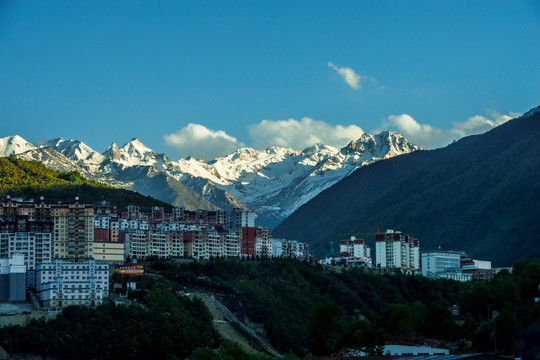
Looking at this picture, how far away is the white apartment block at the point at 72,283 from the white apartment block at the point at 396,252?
→ 69.1 metres

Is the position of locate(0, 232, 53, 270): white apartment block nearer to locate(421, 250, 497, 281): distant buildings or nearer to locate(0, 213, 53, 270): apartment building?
locate(0, 213, 53, 270): apartment building

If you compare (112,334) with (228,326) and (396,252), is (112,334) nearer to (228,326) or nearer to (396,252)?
(228,326)

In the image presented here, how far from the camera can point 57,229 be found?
10656 cm

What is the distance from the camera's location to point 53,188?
5719 inches

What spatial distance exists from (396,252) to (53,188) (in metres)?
50.4

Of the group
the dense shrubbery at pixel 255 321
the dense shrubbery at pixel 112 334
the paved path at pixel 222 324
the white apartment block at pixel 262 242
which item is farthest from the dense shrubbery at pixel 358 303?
the white apartment block at pixel 262 242

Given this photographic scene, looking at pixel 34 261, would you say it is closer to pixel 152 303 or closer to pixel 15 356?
pixel 152 303

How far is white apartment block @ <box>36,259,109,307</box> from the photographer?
87.2 meters

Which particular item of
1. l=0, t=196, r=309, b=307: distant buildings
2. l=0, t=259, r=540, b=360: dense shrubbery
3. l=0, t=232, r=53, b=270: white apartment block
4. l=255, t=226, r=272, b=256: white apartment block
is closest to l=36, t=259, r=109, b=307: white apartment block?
l=0, t=196, r=309, b=307: distant buildings

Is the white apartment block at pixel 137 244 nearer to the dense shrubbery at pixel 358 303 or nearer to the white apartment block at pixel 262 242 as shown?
the dense shrubbery at pixel 358 303

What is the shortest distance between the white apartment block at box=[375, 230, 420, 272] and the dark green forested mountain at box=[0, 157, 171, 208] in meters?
32.7

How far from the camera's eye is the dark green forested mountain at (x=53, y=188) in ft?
463

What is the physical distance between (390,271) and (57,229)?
47.8m

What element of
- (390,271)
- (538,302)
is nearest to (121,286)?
(538,302)
